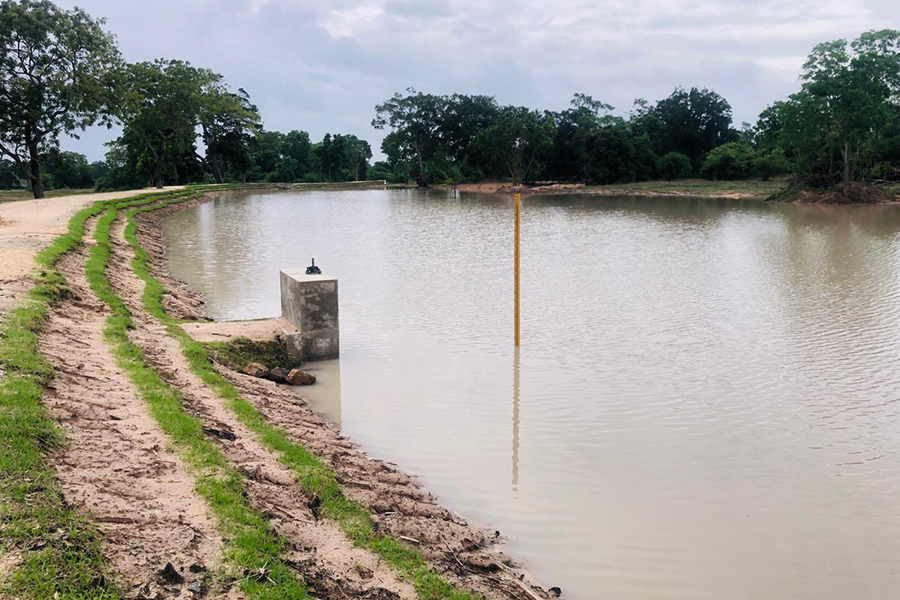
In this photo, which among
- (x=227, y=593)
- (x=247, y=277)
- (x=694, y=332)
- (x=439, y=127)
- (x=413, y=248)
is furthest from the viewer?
(x=439, y=127)

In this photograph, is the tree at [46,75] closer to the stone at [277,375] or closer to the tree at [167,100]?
the tree at [167,100]

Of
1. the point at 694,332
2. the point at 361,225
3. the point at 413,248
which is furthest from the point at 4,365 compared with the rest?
the point at 361,225

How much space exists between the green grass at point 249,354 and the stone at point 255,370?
3.6 inches

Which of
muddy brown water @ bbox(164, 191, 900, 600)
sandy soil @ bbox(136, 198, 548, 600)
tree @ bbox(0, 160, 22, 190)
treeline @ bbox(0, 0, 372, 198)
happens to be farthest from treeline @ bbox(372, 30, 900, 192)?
sandy soil @ bbox(136, 198, 548, 600)

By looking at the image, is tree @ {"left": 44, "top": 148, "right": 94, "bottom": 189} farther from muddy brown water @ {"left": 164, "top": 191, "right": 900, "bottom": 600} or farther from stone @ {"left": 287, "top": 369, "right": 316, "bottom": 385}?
stone @ {"left": 287, "top": 369, "right": 316, "bottom": 385}

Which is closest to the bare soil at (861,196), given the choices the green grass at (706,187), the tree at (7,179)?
the green grass at (706,187)

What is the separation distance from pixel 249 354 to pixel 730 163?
244 feet

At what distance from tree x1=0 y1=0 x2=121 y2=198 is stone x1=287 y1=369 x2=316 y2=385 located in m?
35.2

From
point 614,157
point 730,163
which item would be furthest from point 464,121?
point 730,163

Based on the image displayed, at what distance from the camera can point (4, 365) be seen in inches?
316

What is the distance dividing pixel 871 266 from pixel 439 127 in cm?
7794

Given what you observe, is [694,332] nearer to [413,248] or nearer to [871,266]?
[871,266]

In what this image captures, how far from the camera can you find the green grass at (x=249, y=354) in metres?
11.9

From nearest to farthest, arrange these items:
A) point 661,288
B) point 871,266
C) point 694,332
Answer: point 694,332 → point 661,288 → point 871,266
